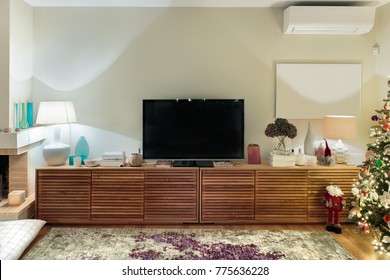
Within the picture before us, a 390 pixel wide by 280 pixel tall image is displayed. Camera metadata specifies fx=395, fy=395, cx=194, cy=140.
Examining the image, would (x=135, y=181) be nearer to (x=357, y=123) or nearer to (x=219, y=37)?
(x=219, y=37)

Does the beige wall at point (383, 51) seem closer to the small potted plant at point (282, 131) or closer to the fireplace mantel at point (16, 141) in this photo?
the small potted plant at point (282, 131)

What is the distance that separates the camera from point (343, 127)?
14.0 ft

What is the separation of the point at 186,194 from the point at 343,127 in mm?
1844

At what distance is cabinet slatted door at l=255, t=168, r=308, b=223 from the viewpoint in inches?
165

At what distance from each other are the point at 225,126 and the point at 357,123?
1592 mm

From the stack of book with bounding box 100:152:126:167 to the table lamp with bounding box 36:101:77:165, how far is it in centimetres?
45

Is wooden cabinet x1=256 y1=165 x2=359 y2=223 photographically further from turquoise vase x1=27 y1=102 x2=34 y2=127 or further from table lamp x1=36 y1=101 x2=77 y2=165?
turquoise vase x1=27 y1=102 x2=34 y2=127

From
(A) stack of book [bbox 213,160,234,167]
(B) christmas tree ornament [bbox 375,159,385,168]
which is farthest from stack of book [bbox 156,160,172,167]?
(B) christmas tree ornament [bbox 375,159,385,168]

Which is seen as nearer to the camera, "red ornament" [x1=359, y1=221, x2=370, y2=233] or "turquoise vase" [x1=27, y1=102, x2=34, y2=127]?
"red ornament" [x1=359, y1=221, x2=370, y2=233]

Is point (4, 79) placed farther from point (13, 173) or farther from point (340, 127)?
point (340, 127)

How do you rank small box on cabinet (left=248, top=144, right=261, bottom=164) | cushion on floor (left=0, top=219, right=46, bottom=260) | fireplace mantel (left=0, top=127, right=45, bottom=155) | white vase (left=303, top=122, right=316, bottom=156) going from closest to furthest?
cushion on floor (left=0, top=219, right=46, bottom=260) < fireplace mantel (left=0, top=127, right=45, bottom=155) < small box on cabinet (left=248, top=144, right=261, bottom=164) < white vase (left=303, top=122, right=316, bottom=156)

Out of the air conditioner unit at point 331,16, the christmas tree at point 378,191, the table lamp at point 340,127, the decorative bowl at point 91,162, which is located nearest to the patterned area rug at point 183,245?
the christmas tree at point 378,191

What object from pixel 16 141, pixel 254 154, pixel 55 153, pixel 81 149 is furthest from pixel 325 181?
pixel 16 141
